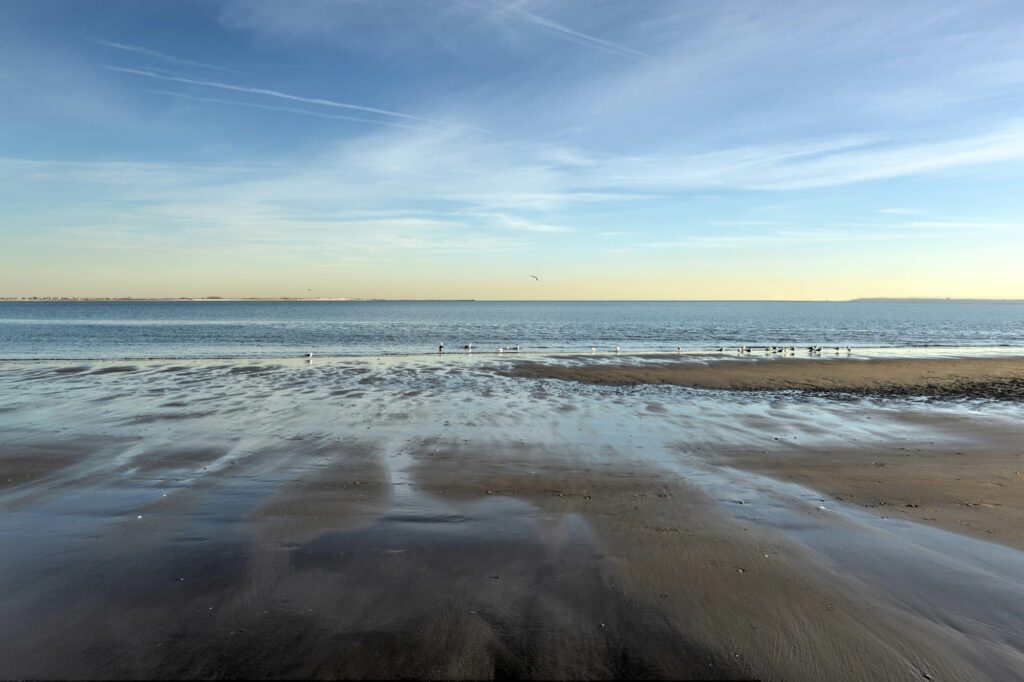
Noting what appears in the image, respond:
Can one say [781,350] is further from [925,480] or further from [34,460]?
[34,460]

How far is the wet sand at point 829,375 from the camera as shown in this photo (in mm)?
27938

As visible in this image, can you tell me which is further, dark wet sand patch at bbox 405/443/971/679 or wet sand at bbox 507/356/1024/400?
wet sand at bbox 507/356/1024/400

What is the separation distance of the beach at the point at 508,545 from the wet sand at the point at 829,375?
26.5ft

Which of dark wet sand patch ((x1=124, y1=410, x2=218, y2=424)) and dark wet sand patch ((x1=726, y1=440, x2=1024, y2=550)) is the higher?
dark wet sand patch ((x1=726, y1=440, x2=1024, y2=550))

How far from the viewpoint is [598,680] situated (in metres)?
5.74

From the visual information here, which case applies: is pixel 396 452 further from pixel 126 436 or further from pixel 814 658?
pixel 814 658

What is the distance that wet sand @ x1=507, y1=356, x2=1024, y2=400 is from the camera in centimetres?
2794

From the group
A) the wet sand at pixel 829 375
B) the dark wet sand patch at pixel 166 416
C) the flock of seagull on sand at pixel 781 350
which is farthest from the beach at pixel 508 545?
the flock of seagull on sand at pixel 781 350

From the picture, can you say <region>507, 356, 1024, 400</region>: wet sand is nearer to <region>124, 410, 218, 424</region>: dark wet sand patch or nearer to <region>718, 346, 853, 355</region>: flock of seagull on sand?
<region>718, 346, 853, 355</region>: flock of seagull on sand

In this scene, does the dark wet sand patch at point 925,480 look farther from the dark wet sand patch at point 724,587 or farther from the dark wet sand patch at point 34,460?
the dark wet sand patch at point 34,460

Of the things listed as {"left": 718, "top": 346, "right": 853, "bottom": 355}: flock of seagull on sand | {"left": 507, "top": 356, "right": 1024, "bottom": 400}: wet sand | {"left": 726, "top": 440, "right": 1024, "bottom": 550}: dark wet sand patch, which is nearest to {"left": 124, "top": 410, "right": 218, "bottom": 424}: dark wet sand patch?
{"left": 507, "top": 356, "right": 1024, "bottom": 400}: wet sand

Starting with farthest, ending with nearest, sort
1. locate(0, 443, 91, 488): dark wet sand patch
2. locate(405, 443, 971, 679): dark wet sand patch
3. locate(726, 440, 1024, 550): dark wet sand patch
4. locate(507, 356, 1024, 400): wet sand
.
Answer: locate(507, 356, 1024, 400): wet sand < locate(0, 443, 91, 488): dark wet sand patch < locate(726, 440, 1024, 550): dark wet sand patch < locate(405, 443, 971, 679): dark wet sand patch

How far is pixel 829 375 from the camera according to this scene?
3316 cm

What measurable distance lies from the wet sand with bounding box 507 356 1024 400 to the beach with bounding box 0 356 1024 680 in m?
8.08
